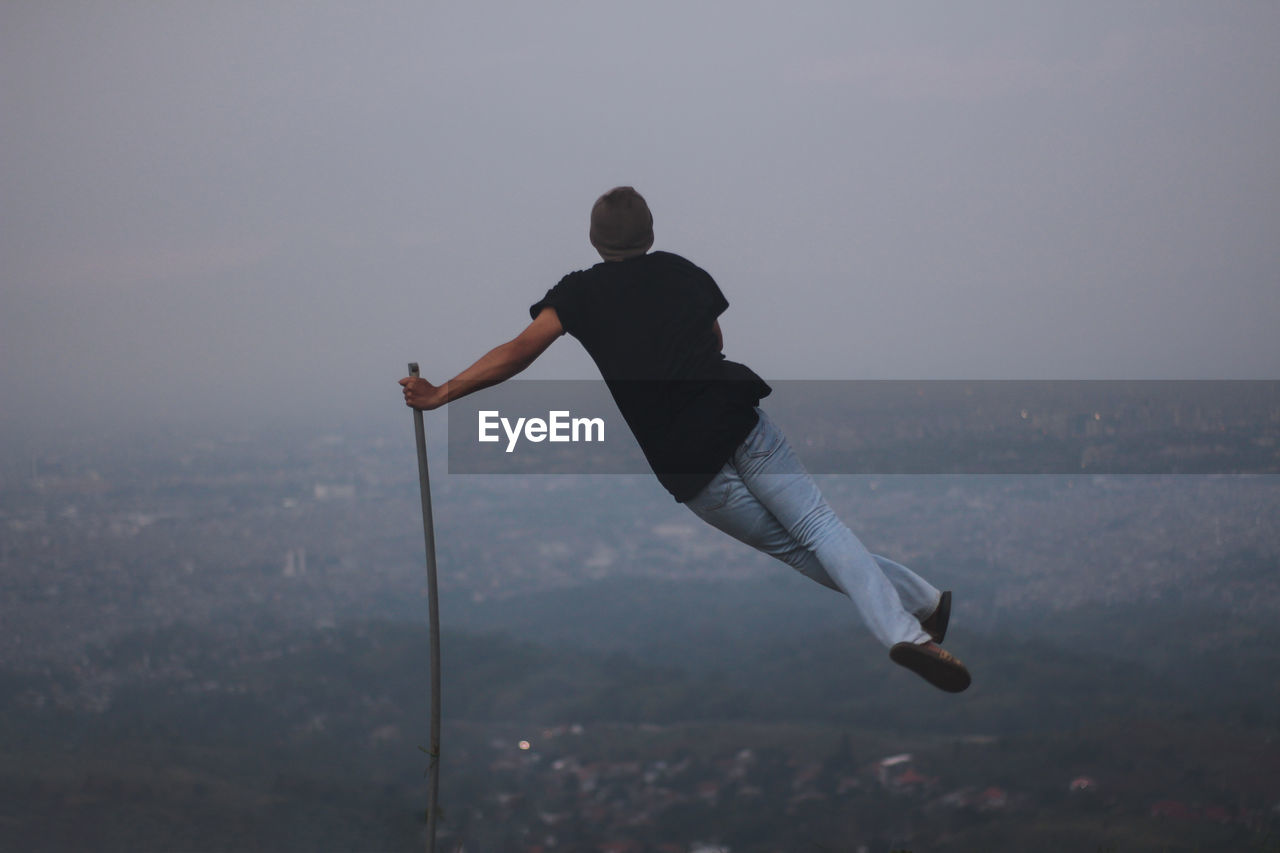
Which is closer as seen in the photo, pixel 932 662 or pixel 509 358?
pixel 932 662

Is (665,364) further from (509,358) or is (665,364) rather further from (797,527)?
(797,527)

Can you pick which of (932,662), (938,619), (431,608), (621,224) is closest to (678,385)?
(621,224)

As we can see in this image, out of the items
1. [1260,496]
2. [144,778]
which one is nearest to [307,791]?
[144,778]

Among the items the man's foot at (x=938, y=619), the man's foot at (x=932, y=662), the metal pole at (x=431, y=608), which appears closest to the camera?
the man's foot at (x=932, y=662)

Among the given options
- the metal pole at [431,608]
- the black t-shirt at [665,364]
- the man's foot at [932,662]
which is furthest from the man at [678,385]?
the metal pole at [431,608]

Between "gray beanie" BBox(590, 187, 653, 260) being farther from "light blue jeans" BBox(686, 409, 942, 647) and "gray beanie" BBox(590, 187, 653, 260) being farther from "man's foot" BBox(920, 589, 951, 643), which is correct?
"man's foot" BBox(920, 589, 951, 643)

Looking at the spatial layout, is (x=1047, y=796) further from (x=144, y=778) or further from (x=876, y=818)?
(x=144, y=778)

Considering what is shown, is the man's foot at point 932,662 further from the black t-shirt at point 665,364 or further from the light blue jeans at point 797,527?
the black t-shirt at point 665,364

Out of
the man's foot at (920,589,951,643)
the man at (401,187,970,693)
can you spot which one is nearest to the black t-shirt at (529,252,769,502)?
the man at (401,187,970,693)
